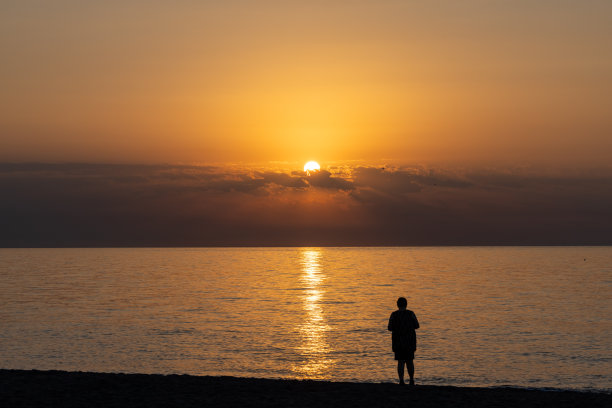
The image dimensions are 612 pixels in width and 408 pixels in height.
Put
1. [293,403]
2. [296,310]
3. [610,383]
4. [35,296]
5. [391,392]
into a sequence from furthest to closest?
[35,296]
[296,310]
[610,383]
[391,392]
[293,403]

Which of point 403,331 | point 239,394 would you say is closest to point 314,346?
point 403,331

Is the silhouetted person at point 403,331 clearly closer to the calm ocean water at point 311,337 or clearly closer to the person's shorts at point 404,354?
the person's shorts at point 404,354

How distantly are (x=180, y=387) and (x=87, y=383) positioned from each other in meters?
3.04

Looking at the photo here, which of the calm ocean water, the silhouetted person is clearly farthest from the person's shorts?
the calm ocean water

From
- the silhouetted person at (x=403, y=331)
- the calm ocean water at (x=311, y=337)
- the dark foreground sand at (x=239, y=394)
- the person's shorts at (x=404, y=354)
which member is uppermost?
the silhouetted person at (x=403, y=331)

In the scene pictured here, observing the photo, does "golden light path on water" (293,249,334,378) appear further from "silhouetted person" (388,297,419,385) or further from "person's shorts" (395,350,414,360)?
"silhouetted person" (388,297,419,385)

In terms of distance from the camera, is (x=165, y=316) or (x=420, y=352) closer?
(x=420, y=352)

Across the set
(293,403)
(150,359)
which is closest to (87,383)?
(293,403)

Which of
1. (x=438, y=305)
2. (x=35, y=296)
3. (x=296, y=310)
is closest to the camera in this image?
(x=296, y=310)

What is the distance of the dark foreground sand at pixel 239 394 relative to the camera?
1798cm

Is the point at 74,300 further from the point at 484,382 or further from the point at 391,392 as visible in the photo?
the point at 391,392

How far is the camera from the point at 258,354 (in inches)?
1492

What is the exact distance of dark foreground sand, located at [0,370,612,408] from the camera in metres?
18.0

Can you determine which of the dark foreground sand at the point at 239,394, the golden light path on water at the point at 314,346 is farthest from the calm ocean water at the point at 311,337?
the dark foreground sand at the point at 239,394
